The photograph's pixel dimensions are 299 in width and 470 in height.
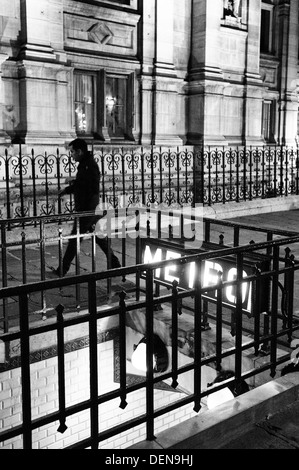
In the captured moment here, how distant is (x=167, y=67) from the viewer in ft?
49.0

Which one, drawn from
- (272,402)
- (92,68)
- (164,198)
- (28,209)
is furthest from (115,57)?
(272,402)

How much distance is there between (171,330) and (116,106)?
409 inches

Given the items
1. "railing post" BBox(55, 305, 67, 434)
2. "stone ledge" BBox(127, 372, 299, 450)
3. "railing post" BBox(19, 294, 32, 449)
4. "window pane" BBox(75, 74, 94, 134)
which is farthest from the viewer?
"window pane" BBox(75, 74, 94, 134)

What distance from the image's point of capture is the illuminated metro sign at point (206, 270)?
4867 millimetres

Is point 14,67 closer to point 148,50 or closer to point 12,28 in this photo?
point 12,28

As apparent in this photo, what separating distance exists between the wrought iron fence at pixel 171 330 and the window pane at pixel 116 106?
8453mm

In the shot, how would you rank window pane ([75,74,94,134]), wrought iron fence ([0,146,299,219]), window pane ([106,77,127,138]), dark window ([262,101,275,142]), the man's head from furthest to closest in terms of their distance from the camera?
dark window ([262,101,275,142]), window pane ([106,77,127,138]), window pane ([75,74,94,134]), wrought iron fence ([0,146,299,219]), the man's head

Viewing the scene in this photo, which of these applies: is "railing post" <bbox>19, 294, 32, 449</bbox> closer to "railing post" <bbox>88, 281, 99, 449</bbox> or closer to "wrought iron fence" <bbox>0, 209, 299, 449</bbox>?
"wrought iron fence" <bbox>0, 209, 299, 449</bbox>

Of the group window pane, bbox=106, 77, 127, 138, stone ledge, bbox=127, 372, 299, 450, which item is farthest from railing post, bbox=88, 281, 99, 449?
window pane, bbox=106, 77, 127, 138

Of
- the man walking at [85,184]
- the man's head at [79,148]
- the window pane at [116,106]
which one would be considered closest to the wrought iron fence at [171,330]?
the man walking at [85,184]

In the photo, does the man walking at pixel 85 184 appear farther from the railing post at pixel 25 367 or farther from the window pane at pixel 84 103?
the window pane at pixel 84 103

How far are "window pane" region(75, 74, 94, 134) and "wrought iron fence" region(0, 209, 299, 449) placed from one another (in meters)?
8.10

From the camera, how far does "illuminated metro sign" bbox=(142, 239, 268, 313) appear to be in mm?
4867
